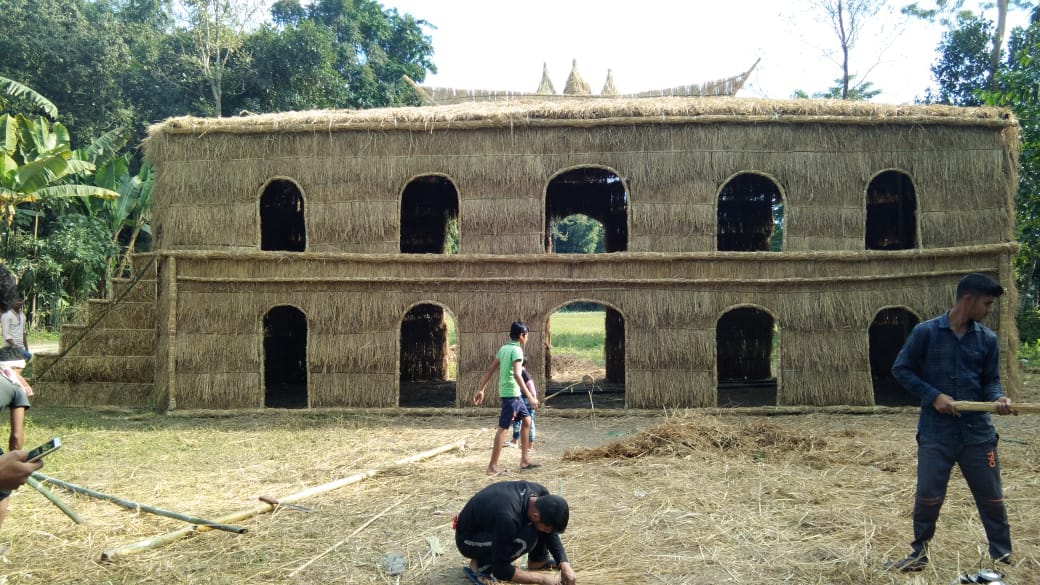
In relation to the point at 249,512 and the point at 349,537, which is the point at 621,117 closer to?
the point at 349,537

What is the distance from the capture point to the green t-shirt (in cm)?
830

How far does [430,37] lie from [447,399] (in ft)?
98.9

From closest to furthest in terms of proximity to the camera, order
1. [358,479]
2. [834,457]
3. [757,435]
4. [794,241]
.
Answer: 1. [358,479]
2. [834,457]
3. [757,435]
4. [794,241]

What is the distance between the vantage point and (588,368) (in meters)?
19.7

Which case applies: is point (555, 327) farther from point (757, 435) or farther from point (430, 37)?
point (757, 435)

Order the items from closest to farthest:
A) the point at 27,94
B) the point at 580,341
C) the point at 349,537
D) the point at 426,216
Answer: the point at 349,537 → the point at 426,216 → the point at 27,94 → the point at 580,341

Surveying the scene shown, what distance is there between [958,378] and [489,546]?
3.67 meters

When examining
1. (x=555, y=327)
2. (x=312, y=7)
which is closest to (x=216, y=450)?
(x=555, y=327)

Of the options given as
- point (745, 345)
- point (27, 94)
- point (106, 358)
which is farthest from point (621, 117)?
point (27, 94)

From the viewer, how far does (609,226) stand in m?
17.5

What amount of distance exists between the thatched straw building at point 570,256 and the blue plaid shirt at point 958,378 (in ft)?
22.5

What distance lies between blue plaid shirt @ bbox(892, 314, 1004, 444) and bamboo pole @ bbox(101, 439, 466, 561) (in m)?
5.72

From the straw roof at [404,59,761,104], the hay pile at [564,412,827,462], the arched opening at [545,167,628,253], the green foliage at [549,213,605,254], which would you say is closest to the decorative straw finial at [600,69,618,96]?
the straw roof at [404,59,761,104]

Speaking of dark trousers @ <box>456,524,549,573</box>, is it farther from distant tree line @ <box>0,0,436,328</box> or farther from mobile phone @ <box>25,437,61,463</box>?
distant tree line @ <box>0,0,436,328</box>
